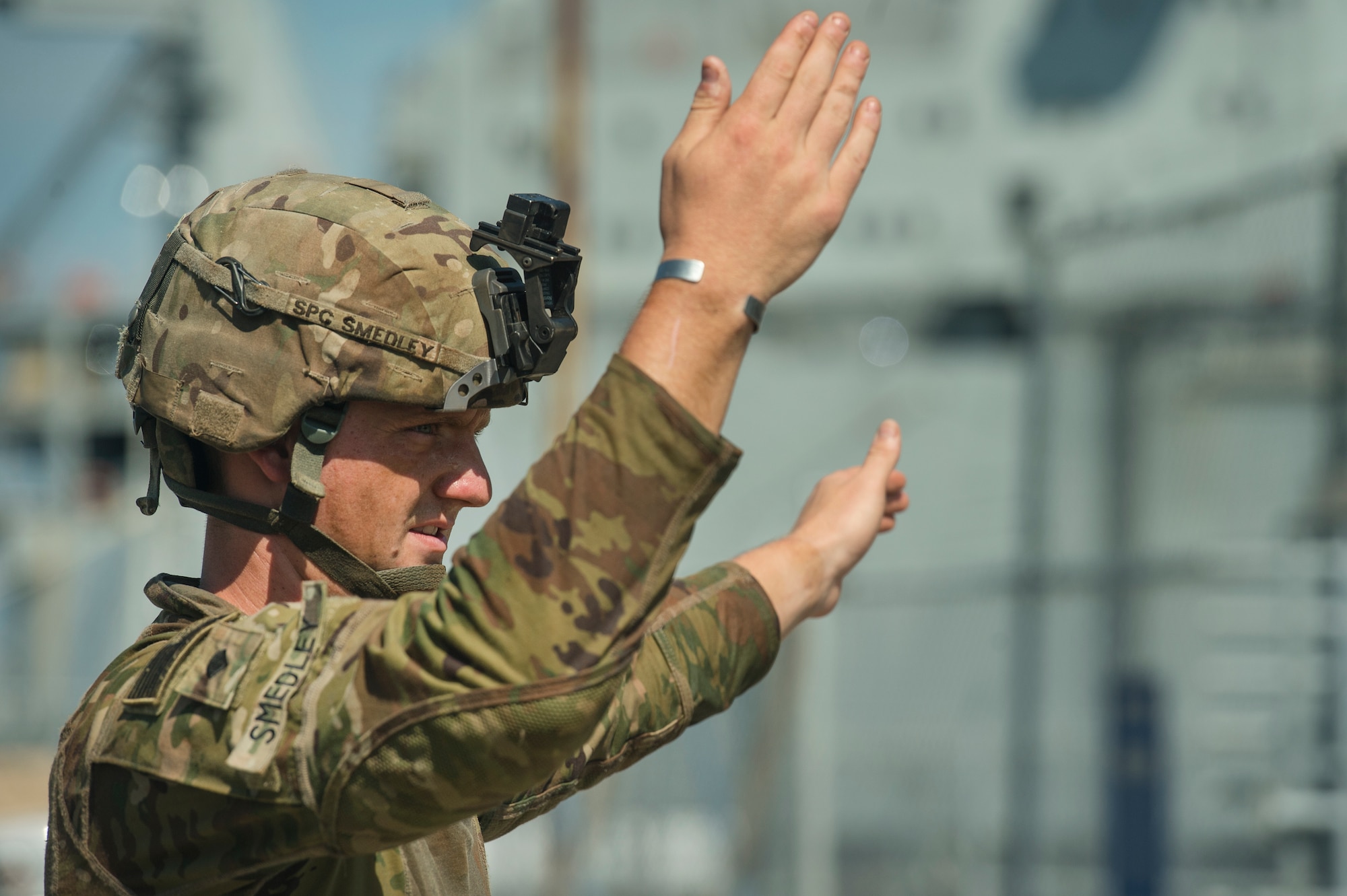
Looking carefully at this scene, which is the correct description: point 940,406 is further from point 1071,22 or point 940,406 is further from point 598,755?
point 598,755

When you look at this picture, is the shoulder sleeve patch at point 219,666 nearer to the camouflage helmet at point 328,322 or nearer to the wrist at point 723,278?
the camouflage helmet at point 328,322

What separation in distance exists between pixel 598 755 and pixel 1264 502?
201 inches

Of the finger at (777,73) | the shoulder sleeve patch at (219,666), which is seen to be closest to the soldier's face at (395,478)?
the shoulder sleeve patch at (219,666)

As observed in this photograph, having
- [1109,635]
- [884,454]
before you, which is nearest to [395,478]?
[884,454]

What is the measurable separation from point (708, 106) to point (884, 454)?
1.03 meters

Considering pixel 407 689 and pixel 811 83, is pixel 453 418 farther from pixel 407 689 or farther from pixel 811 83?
pixel 811 83

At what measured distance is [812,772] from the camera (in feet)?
21.5

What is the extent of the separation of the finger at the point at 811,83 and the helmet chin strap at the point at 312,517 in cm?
61

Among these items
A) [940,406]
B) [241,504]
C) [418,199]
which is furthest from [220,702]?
[940,406]

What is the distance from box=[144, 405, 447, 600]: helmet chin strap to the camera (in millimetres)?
1465

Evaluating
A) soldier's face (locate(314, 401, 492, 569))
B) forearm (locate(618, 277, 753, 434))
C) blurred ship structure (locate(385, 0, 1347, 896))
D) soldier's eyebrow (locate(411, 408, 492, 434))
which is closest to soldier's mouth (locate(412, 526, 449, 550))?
soldier's face (locate(314, 401, 492, 569))

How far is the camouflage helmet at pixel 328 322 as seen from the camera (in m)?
1.43

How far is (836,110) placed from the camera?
122 centimetres

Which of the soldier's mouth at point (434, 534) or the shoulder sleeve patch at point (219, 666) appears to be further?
the soldier's mouth at point (434, 534)
